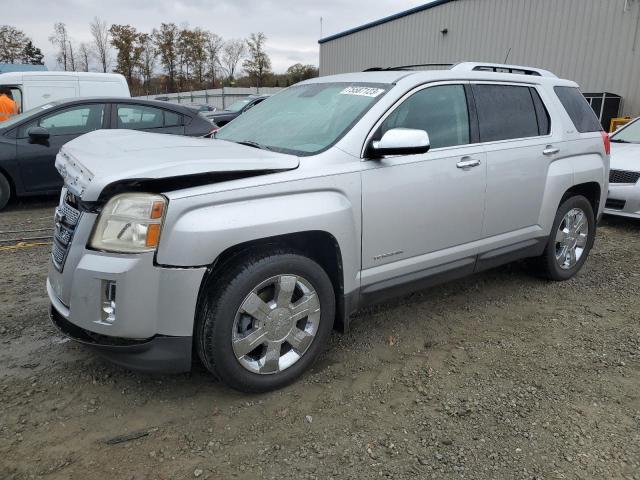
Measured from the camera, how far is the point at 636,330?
3.71m

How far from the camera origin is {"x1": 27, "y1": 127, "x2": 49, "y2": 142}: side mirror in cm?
672

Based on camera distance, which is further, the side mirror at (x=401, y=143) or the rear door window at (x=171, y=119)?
the rear door window at (x=171, y=119)

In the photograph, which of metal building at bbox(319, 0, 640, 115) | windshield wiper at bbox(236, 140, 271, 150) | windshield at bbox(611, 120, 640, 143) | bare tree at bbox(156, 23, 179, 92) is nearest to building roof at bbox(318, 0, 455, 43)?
metal building at bbox(319, 0, 640, 115)

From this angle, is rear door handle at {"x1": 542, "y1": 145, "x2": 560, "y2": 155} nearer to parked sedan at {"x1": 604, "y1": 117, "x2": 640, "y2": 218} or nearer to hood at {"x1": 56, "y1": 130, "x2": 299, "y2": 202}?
hood at {"x1": 56, "y1": 130, "x2": 299, "y2": 202}

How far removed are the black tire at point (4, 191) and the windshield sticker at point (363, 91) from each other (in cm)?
557

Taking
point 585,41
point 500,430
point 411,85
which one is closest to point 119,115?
point 411,85

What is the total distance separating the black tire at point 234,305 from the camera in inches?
99.2

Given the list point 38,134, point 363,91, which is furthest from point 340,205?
point 38,134

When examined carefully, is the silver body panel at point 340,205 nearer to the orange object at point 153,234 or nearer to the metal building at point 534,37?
the orange object at point 153,234

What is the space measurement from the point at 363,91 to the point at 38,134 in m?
5.22

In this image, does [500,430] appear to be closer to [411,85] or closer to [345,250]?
[345,250]

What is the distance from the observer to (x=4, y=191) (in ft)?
22.7

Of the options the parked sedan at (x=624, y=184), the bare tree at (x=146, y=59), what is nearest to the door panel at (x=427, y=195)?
the parked sedan at (x=624, y=184)

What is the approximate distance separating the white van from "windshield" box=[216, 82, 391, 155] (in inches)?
310
